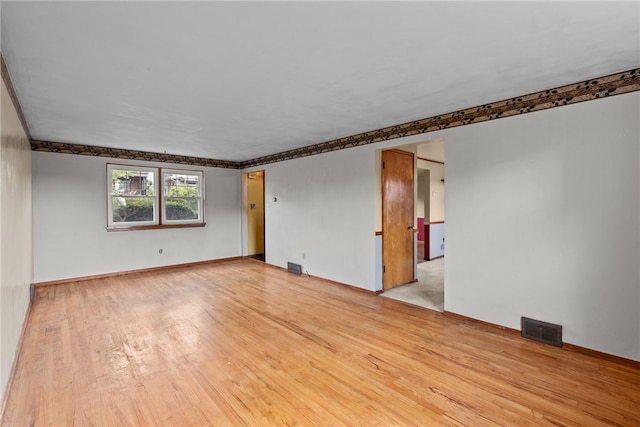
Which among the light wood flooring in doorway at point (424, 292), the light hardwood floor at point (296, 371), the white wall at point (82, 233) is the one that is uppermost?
the white wall at point (82, 233)

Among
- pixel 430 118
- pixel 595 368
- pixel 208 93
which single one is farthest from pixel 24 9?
pixel 595 368

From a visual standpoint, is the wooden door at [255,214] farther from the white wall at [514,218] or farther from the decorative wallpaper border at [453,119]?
the white wall at [514,218]

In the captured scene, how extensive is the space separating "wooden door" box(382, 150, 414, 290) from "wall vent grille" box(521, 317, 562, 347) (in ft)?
6.35

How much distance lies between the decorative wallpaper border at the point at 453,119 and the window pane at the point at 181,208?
81 centimetres

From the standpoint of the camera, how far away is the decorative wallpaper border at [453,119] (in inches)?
99.7

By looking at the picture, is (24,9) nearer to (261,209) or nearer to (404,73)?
(404,73)

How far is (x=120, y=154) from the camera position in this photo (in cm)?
564

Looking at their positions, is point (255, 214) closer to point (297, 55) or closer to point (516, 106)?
point (297, 55)

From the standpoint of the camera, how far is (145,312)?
3.78m

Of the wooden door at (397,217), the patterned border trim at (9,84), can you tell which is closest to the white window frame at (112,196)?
the patterned border trim at (9,84)

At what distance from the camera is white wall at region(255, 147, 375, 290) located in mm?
4598

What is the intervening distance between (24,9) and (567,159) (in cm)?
406

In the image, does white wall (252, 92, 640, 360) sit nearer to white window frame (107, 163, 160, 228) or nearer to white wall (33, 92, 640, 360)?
white wall (33, 92, 640, 360)

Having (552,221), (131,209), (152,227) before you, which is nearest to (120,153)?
(131,209)
